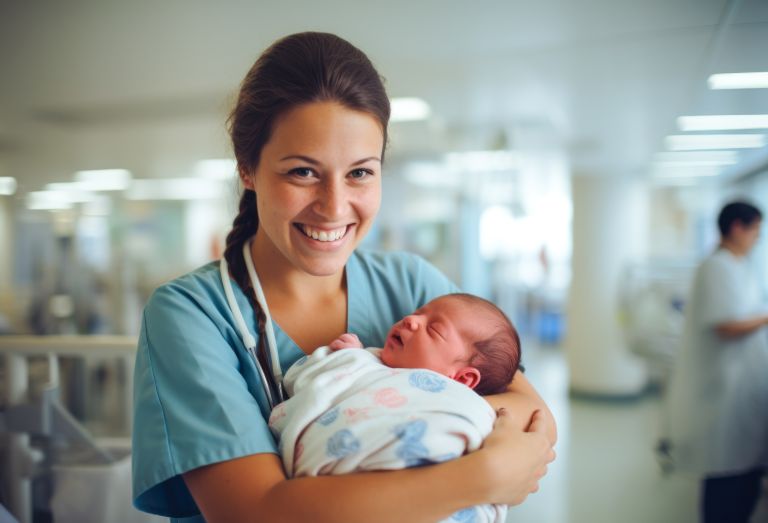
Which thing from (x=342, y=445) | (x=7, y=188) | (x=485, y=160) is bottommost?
(x=342, y=445)

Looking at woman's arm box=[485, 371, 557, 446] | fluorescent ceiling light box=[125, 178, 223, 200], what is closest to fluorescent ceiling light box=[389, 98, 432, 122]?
woman's arm box=[485, 371, 557, 446]

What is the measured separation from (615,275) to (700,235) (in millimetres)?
2200

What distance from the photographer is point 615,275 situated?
16.9 ft

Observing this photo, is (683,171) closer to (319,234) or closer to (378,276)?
(378,276)

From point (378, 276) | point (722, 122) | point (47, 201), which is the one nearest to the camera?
point (378, 276)

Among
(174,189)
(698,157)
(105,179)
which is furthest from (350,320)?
(174,189)

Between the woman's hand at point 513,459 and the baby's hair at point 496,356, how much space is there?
0.17m

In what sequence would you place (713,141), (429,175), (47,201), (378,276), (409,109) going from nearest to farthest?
(378,276) → (713,141) → (409,109) → (47,201) → (429,175)

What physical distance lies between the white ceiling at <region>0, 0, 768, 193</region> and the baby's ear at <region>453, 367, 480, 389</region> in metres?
0.70

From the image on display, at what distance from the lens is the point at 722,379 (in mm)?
2217

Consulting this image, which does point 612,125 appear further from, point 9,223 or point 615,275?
point 9,223

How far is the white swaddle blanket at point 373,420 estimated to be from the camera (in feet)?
2.25

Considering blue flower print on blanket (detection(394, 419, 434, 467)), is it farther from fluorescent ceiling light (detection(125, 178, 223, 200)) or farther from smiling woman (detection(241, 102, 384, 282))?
fluorescent ceiling light (detection(125, 178, 223, 200))

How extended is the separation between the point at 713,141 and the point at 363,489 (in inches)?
125
